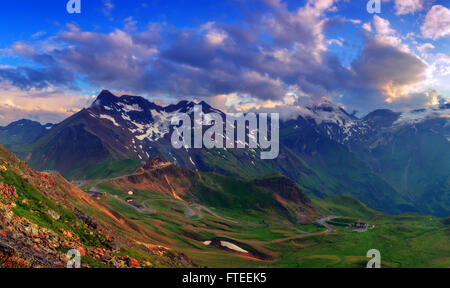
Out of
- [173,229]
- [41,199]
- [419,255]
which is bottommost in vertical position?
[419,255]

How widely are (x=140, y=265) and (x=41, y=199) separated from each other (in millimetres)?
20198

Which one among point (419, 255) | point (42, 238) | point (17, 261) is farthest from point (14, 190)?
point (419, 255)

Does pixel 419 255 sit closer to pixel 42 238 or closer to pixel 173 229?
pixel 173 229
